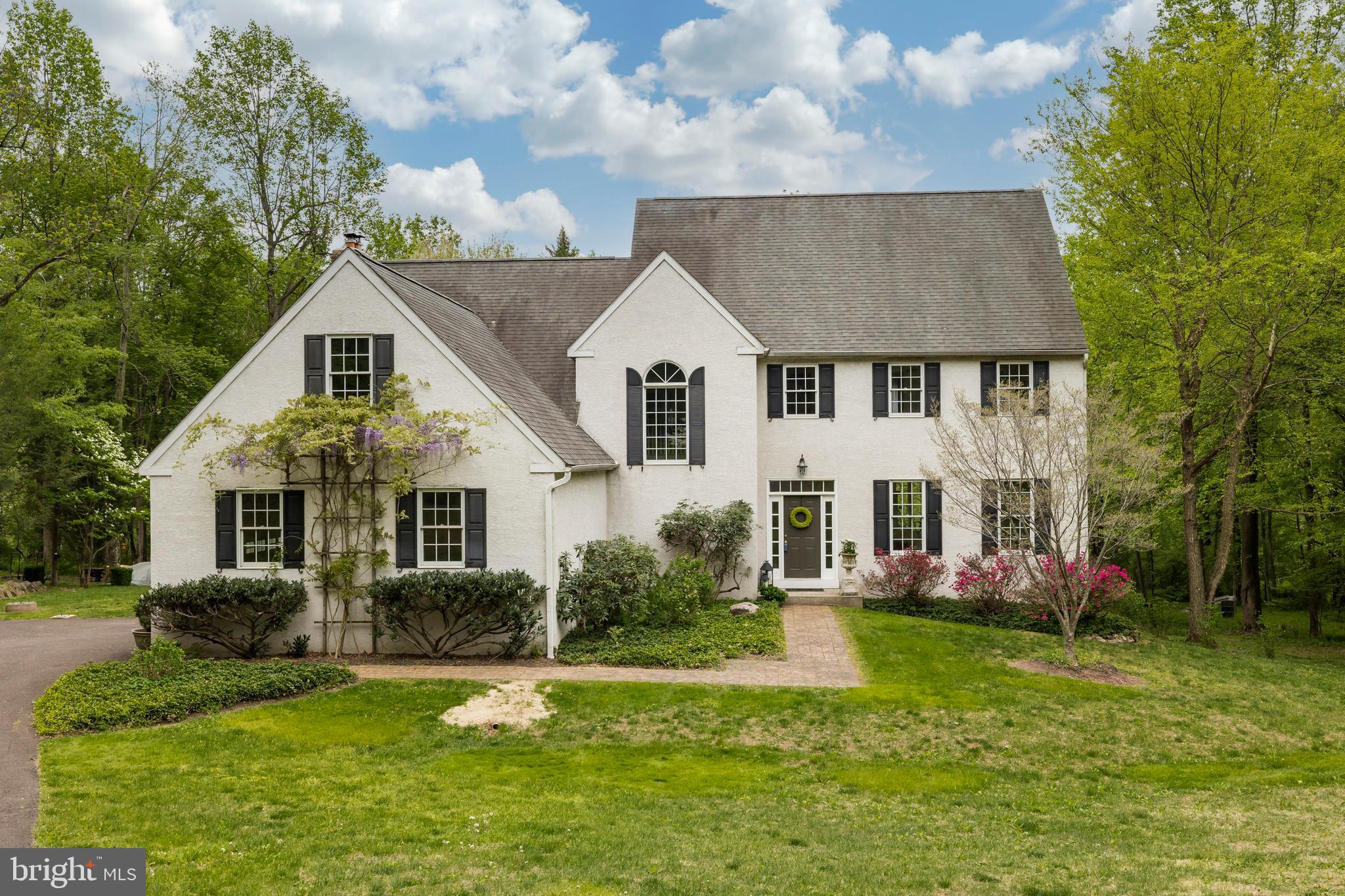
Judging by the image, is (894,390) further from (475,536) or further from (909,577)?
(475,536)

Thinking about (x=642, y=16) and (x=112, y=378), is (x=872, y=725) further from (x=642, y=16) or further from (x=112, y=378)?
(x=112, y=378)

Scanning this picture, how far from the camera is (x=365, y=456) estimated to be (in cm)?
1524

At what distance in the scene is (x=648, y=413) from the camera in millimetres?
19953

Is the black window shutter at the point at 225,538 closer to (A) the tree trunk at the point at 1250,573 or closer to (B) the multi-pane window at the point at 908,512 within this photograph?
(B) the multi-pane window at the point at 908,512

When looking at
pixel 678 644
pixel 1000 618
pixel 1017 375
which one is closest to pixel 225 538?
pixel 678 644

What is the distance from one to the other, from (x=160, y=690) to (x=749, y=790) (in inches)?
332

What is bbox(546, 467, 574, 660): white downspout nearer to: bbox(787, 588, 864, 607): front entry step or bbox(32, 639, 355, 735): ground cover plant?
bbox(32, 639, 355, 735): ground cover plant

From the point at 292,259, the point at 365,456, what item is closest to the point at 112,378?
the point at 292,259

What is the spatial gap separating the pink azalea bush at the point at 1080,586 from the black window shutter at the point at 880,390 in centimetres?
491

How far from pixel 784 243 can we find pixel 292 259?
18.7 m

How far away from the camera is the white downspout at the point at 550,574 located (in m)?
15.1

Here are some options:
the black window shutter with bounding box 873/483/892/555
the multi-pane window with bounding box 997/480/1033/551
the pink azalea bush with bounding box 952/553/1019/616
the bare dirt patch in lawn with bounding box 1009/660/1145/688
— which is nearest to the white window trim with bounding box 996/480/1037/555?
the multi-pane window with bounding box 997/480/1033/551

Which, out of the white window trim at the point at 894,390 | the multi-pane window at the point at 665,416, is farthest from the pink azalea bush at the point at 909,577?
the multi-pane window at the point at 665,416

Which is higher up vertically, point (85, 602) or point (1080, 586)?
point (1080, 586)
